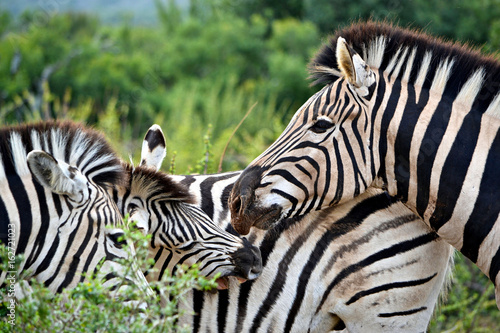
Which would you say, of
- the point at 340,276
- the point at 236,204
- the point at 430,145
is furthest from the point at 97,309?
the point at 430,145

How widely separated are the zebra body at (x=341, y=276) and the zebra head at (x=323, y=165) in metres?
0.48

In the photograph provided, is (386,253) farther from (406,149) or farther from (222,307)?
(222,307)

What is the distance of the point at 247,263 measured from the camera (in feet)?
13.0

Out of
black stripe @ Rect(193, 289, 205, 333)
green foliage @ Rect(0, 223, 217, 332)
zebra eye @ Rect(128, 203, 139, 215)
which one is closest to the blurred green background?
black stripe @ Rect(193, 289, 205, 333)

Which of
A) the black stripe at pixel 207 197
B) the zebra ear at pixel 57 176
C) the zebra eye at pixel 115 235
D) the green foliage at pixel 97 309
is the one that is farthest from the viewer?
the black stripe at pixel 207 197

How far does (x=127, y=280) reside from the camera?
315 cm

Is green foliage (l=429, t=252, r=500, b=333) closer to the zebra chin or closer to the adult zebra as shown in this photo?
the adult zebra

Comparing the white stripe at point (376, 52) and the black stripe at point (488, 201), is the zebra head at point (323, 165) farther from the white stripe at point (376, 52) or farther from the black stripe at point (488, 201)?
the black stripe at point (488, 201)

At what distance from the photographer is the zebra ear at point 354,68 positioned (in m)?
3.73

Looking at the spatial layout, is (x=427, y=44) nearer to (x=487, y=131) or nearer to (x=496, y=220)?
(x=487, y=131)

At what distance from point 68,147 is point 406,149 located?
2.32 meters

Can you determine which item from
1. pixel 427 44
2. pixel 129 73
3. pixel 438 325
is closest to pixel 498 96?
pixel 427 44

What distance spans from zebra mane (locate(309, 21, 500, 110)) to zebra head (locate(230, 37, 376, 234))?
0.24 m

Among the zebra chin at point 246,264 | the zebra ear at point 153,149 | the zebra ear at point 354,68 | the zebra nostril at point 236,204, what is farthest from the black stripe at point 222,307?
the zebra ear at point 354,68
